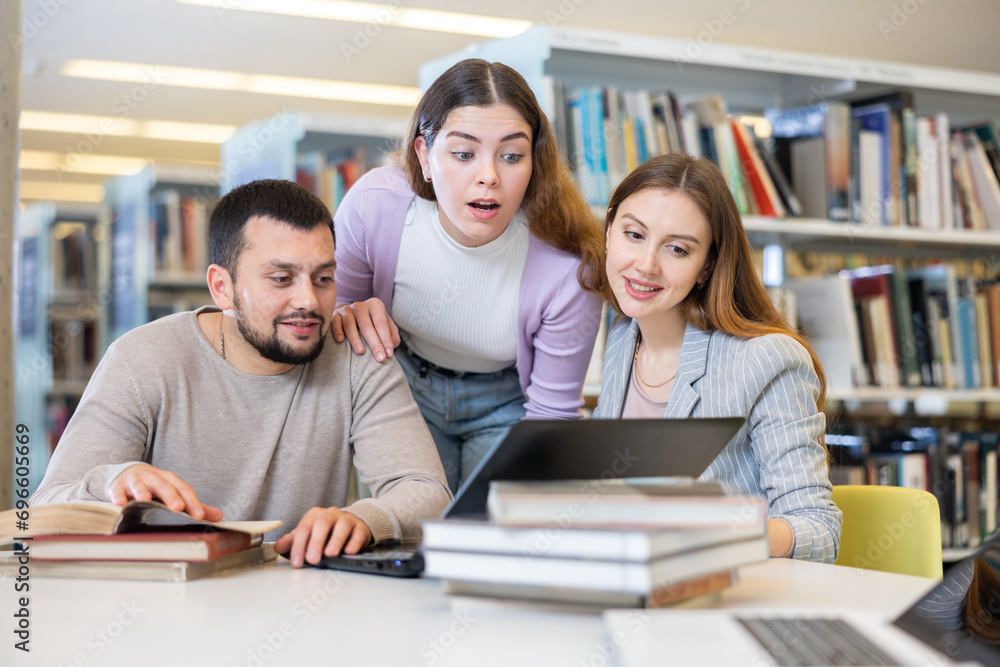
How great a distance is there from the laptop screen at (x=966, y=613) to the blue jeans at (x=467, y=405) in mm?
1139

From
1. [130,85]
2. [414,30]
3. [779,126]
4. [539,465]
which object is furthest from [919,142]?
[130,85]

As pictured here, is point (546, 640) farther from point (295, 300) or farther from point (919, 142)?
point (919, 142)

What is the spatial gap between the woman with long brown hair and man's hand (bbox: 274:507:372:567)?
0.58m

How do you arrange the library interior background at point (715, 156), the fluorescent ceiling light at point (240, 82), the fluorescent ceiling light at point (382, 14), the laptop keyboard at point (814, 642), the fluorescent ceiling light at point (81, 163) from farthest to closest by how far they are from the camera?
the fluorescent ceiling light at point (81, 163) < the fluorescent ceiling light at point (240, 82) < the fluorescent ceiling light at point (382, 14) < the library interior background at point (715, 156) < the laptop keyboard at point (814, 642)

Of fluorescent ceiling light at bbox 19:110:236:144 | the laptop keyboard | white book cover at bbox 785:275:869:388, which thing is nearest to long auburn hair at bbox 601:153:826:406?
the laptop keyboard

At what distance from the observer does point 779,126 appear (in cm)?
301

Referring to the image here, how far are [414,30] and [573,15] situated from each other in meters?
0.92

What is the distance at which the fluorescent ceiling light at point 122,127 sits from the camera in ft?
23.1

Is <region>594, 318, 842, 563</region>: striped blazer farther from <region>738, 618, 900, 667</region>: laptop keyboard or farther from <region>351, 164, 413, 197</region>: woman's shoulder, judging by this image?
<region>351, 164, 413, 197</region>: woman's shoulder

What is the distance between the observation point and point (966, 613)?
0.75 m

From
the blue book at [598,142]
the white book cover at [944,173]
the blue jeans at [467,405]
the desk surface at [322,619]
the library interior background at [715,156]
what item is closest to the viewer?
the desk surface at [322,619]

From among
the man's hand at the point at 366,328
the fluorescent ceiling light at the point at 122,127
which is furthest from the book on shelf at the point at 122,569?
the fluorescent ceiling light at the point at 122,127

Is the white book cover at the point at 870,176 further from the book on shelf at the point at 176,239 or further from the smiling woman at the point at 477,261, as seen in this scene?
the book on shelf at the point at 176,239

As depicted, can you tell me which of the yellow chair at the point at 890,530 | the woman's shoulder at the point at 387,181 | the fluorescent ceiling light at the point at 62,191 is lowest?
the yellow chair at the point at 890,530
